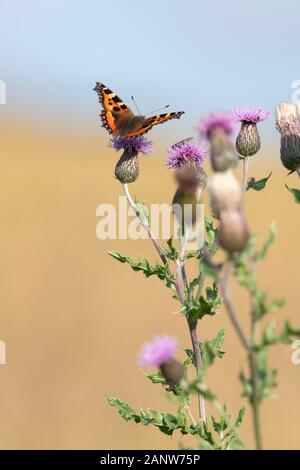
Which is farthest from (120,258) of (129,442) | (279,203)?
A: (279,203)

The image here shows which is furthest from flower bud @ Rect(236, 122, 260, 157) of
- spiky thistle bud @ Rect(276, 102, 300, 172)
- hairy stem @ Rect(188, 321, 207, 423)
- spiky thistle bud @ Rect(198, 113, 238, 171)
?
spiky thistle bud @ Rect(198, 113, 238, 171)

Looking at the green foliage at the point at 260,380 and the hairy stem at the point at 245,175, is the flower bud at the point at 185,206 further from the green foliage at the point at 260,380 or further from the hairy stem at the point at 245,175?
the green foliage at the point at 260,380

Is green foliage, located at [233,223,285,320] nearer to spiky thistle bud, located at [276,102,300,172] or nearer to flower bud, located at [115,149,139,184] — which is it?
spiky thistle bud, located at [276,102,300,172]

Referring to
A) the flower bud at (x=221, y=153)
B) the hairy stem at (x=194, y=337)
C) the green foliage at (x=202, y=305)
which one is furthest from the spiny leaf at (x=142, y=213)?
the flower bud at (x=221, y=153)

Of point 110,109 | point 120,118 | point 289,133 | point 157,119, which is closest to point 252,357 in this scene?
point 289,133

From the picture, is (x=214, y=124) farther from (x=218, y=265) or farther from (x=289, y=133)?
(x=289, y=133)
